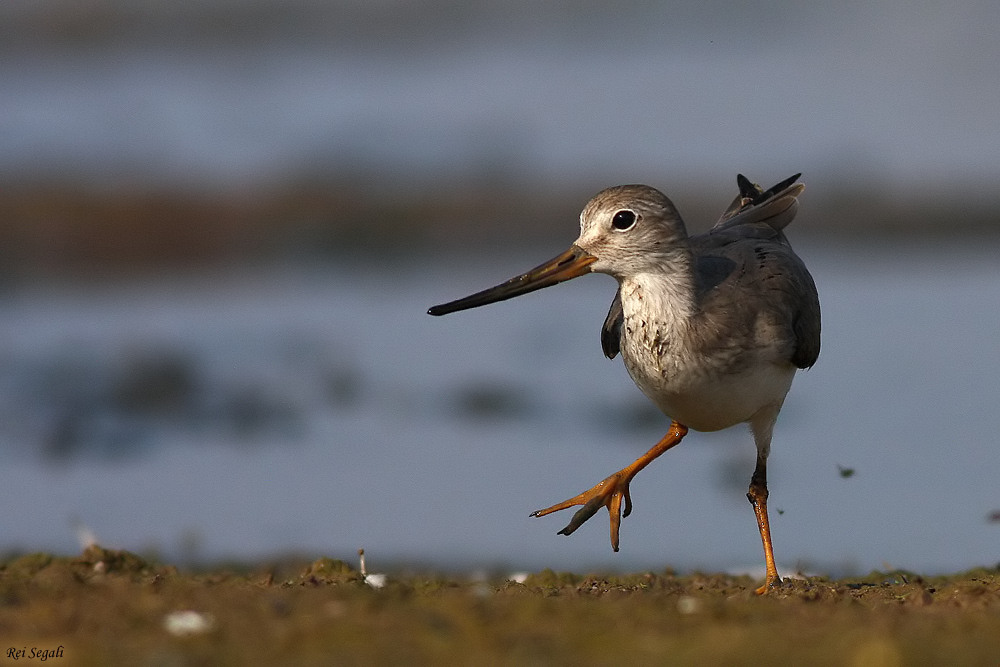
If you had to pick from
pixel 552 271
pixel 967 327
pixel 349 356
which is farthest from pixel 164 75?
pixel 552 271

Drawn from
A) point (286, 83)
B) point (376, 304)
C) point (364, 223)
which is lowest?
point (376, 304)

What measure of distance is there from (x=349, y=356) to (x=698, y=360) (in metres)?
6.19

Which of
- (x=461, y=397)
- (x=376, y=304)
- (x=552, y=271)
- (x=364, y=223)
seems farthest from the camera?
(x=364, y=223)

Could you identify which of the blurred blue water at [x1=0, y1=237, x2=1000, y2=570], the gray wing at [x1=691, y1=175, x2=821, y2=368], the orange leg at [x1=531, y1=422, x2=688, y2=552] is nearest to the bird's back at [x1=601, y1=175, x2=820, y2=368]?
the gray wing at [x1=691, y1=175, x2=821, y2=368]

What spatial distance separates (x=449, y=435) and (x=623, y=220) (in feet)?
13.9

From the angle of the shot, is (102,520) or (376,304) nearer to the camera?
(102,520)

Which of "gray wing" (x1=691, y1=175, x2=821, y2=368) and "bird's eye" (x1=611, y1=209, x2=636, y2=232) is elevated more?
"bird's eye" (x1=611, y1=209, x2=636, y2=232)

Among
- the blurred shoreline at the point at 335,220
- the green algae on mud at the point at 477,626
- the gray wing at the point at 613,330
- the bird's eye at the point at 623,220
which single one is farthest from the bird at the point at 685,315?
the blurred shoreline at the point at 335,220

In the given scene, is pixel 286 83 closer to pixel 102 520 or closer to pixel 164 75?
pixel 164 75

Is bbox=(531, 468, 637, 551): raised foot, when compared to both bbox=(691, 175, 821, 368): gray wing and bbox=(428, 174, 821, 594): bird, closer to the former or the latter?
bbox=(428, 174, 821, 594): bird

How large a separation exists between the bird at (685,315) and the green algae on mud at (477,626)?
1.05 m

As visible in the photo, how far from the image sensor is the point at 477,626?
4.35 m

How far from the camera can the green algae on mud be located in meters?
4.01

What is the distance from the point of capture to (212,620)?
14.3 feet
